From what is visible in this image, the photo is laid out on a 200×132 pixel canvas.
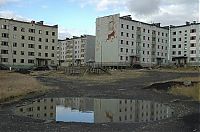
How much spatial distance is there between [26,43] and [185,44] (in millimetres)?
52455

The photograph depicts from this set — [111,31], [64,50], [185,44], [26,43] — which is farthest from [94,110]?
[64,50]

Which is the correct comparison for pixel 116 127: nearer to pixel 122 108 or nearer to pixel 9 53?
pixel 122 108

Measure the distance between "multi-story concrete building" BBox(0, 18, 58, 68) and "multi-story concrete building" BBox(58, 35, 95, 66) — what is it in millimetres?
32806

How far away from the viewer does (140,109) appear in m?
18.4

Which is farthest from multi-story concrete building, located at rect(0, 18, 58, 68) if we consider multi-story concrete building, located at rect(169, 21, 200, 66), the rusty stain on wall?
multi-story concrete building, located at rect(169, 21, 200, 66)

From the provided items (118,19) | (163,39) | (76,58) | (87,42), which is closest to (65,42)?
(76,58)

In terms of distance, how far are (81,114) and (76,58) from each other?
417ft

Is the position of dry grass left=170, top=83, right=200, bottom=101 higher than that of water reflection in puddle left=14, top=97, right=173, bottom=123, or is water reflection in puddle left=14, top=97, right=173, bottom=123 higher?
dry grass left=170, top=83, right=200, bottom=101

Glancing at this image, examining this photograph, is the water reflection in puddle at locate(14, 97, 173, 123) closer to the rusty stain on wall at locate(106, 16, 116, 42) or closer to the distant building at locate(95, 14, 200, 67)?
the distant building at locate(95, 14, 200, 67)

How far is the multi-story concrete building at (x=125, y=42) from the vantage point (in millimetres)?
84688

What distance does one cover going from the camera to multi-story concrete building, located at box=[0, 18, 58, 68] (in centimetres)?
8094

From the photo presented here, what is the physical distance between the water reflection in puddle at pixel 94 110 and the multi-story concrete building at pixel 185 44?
7969 centimetres

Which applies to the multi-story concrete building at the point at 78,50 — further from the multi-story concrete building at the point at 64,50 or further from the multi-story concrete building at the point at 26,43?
the multi-story concrete building at the point at 26,43

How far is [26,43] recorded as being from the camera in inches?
3371
